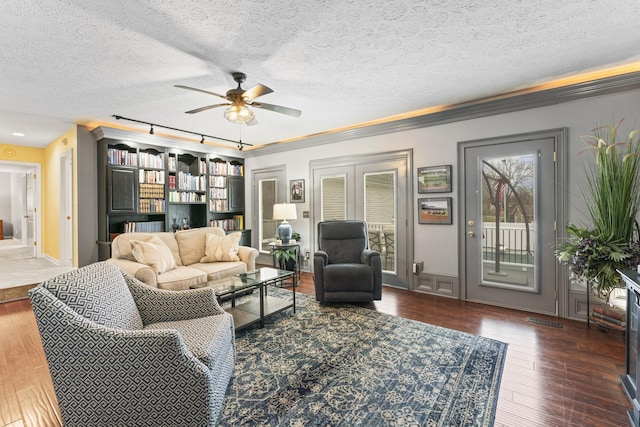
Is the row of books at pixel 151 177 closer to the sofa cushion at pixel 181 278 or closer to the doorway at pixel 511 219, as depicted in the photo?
the sofa cushion at pixel 181 278

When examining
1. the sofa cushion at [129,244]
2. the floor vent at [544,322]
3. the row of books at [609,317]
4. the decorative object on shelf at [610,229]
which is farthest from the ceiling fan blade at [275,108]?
the row of books at [609,317]

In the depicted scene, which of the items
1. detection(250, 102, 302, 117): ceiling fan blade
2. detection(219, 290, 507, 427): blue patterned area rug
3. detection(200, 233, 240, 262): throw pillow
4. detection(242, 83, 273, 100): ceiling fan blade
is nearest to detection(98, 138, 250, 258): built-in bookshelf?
detection(200, 233, 240, 262): throw pillow

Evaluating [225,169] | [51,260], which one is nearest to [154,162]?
[225,169]

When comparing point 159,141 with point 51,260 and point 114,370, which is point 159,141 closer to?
point 51,260

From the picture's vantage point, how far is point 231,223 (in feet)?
21.3

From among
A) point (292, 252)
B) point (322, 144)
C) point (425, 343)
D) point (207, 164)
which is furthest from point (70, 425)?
point (207, 164)

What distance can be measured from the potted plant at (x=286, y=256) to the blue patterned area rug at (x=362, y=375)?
6.23 ft

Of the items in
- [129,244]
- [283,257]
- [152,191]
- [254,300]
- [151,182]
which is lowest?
[254,300]

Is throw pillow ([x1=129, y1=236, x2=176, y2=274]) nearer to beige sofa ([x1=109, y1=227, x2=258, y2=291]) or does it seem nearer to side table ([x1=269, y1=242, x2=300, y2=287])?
beige sofa ([x1=109, y1=227, x2=258, y2=291])

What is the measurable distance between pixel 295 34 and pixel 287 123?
240 cm

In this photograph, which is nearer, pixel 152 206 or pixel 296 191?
pixel 152 206

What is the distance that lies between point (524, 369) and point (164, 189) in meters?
5.55

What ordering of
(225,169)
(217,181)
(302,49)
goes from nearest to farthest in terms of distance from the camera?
(302,49) < (217,181) < (225,169)

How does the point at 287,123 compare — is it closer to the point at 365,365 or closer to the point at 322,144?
the point at 322,144
